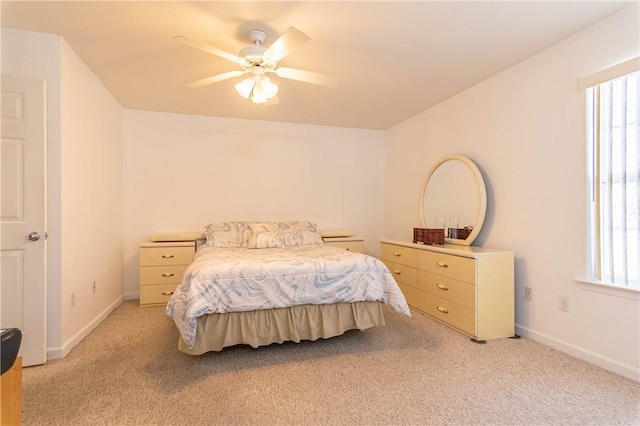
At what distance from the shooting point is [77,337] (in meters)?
2.51

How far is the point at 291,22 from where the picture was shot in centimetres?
215

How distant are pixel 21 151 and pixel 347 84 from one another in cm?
264

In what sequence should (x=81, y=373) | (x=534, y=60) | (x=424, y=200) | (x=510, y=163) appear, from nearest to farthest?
(x=81, y=373), (x=534, y=60), (x=510, y=163), (x=424, y=200)

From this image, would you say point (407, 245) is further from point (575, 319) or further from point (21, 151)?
point (21, 151)

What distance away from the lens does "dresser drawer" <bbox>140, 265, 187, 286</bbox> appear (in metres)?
3.53

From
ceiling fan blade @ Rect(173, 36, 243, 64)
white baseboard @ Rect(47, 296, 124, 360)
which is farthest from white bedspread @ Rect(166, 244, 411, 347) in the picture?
ceiling fan blade @ Rect(173, 36, 243, 64)

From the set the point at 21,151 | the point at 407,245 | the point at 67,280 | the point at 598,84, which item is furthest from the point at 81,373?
the point at 598,84

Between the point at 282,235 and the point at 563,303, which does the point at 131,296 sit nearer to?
the point at 282,235

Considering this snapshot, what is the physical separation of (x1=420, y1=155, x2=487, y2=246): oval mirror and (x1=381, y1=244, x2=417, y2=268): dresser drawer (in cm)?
42

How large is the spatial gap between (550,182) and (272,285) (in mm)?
2277

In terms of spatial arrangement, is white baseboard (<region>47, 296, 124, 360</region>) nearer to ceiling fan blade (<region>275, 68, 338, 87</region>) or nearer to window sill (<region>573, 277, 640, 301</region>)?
ceiling fan blade (<region>275, 68, 338, 87</region>)

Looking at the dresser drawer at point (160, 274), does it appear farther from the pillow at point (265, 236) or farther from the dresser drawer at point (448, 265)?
the dresser drawer at point (448, 265)

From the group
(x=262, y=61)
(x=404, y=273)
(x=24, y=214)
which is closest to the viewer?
(x=24, y=214)

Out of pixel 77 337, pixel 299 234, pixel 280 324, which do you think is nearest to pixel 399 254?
pixel 299 234
